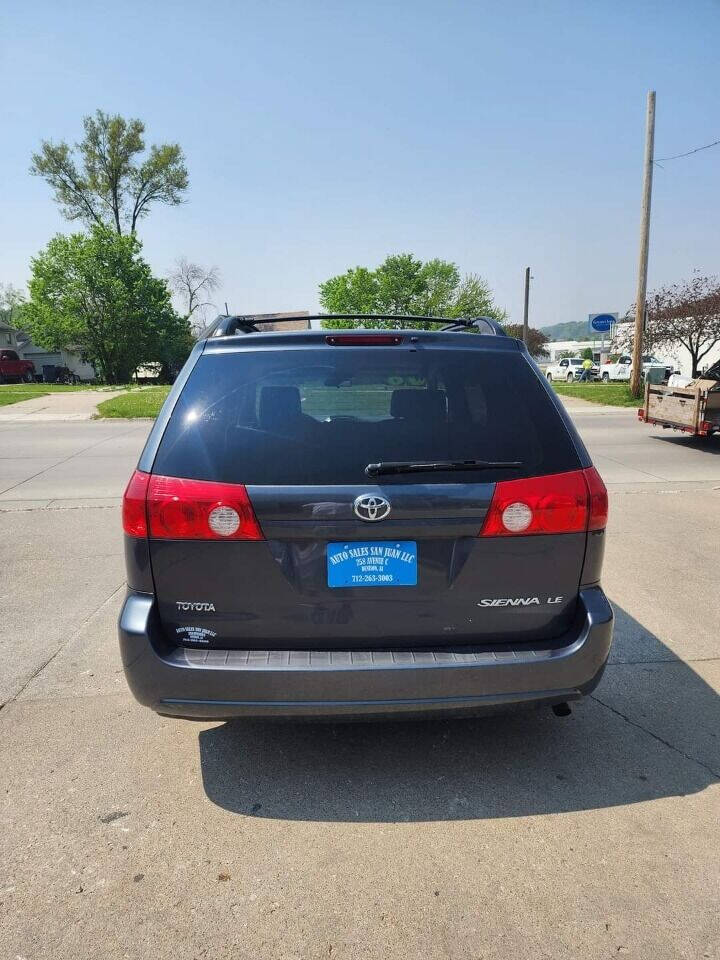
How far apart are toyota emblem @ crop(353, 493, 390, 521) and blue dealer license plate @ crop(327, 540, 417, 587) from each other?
10cm

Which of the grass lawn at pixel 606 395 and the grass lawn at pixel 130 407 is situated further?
the grass lawn at pixel 606 395

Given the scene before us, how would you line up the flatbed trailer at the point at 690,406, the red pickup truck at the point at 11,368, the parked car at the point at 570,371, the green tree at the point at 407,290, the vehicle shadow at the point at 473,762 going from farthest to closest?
the green tree at the point at 407,290 < the parked car at the point at 570,371 < the red pickup truck at the point at 11,368 < the flatbed trailer at the point at 690,406 < the vehicle shadow at the point at 473,762

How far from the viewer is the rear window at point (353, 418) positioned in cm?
256

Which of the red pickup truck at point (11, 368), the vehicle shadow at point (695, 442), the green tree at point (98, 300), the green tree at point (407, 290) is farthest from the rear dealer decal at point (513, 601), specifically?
the green tree at point (407, 290)

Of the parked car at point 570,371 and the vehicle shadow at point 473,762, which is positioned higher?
the vehicle shadow at point 473,762

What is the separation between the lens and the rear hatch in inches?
98.3

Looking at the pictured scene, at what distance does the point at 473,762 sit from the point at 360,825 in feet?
2.07

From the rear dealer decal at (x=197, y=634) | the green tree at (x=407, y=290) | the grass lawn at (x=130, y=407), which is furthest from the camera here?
the green tree at (x=407, y=290)

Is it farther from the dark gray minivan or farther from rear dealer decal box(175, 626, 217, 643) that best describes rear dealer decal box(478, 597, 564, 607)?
rear dealer decal box(175, 626, 217, 643)

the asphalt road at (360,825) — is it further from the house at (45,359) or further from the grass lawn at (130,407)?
the house at (45,359)

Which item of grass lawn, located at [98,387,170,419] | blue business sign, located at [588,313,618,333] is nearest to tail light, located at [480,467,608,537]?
grass lawn, located at [98,387,170,419]

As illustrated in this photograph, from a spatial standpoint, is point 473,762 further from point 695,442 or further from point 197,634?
point 695,442

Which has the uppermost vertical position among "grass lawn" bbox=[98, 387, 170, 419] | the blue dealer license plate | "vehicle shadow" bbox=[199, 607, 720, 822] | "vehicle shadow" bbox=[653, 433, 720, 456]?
the blue dealer license plate

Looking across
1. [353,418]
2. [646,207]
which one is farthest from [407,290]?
[353,418]
